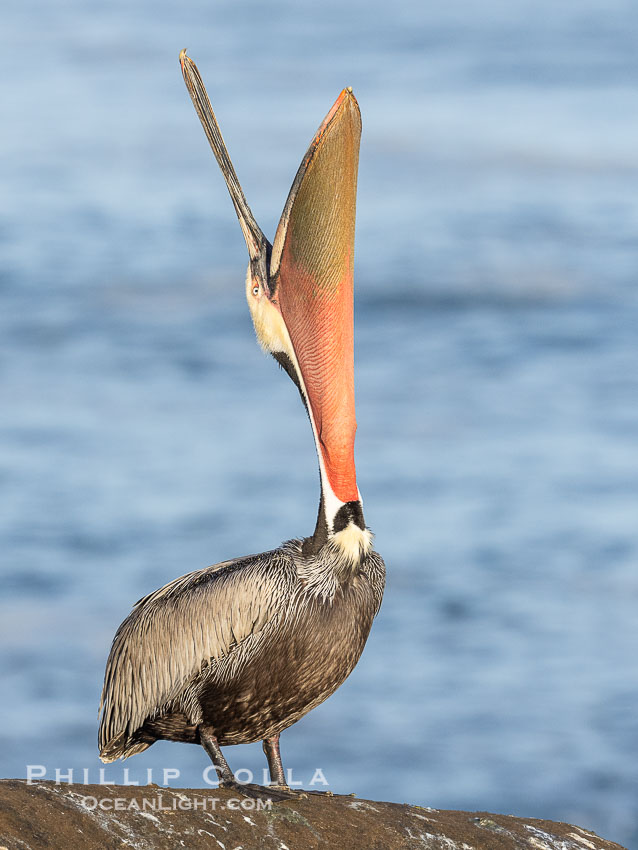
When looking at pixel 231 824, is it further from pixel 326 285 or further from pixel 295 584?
pixel 326 285

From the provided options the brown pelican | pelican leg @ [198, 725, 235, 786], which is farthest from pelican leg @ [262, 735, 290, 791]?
pelican leg @ [198, 725, 235, 786]

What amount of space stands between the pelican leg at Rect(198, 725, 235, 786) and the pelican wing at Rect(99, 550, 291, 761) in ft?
0.67

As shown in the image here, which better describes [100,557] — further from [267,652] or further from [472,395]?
[267,652]

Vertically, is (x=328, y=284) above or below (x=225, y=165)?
below

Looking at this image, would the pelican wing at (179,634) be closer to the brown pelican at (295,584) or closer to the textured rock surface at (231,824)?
the brown pelican at (295,584)

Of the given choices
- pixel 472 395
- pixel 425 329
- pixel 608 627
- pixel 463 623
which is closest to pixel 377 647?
pixel 463 623

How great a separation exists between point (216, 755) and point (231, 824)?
64 cm

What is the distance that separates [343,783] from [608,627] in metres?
6.45

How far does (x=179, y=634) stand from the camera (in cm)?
719

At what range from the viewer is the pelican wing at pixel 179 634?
6988 mm

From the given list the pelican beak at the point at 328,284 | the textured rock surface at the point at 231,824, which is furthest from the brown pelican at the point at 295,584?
the textured rock surface at the point at 231,824

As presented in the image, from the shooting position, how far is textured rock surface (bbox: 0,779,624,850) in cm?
598

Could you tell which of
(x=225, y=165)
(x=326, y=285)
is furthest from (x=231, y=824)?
(x=225, y=165)

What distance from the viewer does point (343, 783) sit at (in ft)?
75.2
